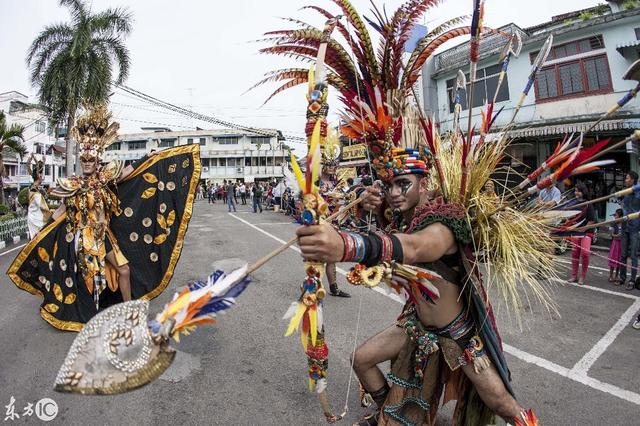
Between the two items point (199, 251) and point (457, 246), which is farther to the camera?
point (199, 251)

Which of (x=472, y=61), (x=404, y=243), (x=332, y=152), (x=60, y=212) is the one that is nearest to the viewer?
(x=404, y=243)

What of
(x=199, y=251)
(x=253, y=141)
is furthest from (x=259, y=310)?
(x=253, y=141)

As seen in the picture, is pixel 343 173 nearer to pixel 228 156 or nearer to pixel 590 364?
pixel 590 364

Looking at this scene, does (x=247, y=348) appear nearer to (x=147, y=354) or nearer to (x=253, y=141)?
(x=147, y=354)

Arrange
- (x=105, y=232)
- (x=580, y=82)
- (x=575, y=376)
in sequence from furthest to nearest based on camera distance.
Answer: (x=580, y=82), (x=105, y=232), (x=575, y=376)

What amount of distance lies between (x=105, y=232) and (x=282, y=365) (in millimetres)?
2696

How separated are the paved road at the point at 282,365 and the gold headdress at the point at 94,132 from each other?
2.10m

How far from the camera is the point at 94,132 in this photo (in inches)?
172

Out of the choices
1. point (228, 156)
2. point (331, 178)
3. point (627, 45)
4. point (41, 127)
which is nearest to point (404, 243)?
point (331, 178)

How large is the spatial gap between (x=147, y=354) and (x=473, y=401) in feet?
6.36

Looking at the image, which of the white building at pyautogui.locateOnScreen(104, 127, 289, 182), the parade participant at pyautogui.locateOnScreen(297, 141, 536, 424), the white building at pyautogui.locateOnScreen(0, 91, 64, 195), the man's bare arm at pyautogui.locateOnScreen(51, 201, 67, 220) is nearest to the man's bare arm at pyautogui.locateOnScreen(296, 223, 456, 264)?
the parade participant at pyautogui.locateOnScreen(297, 141, 536, 424)

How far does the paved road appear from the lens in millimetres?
2793

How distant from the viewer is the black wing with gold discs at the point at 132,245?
4465 mm

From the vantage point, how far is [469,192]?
7.20ft
